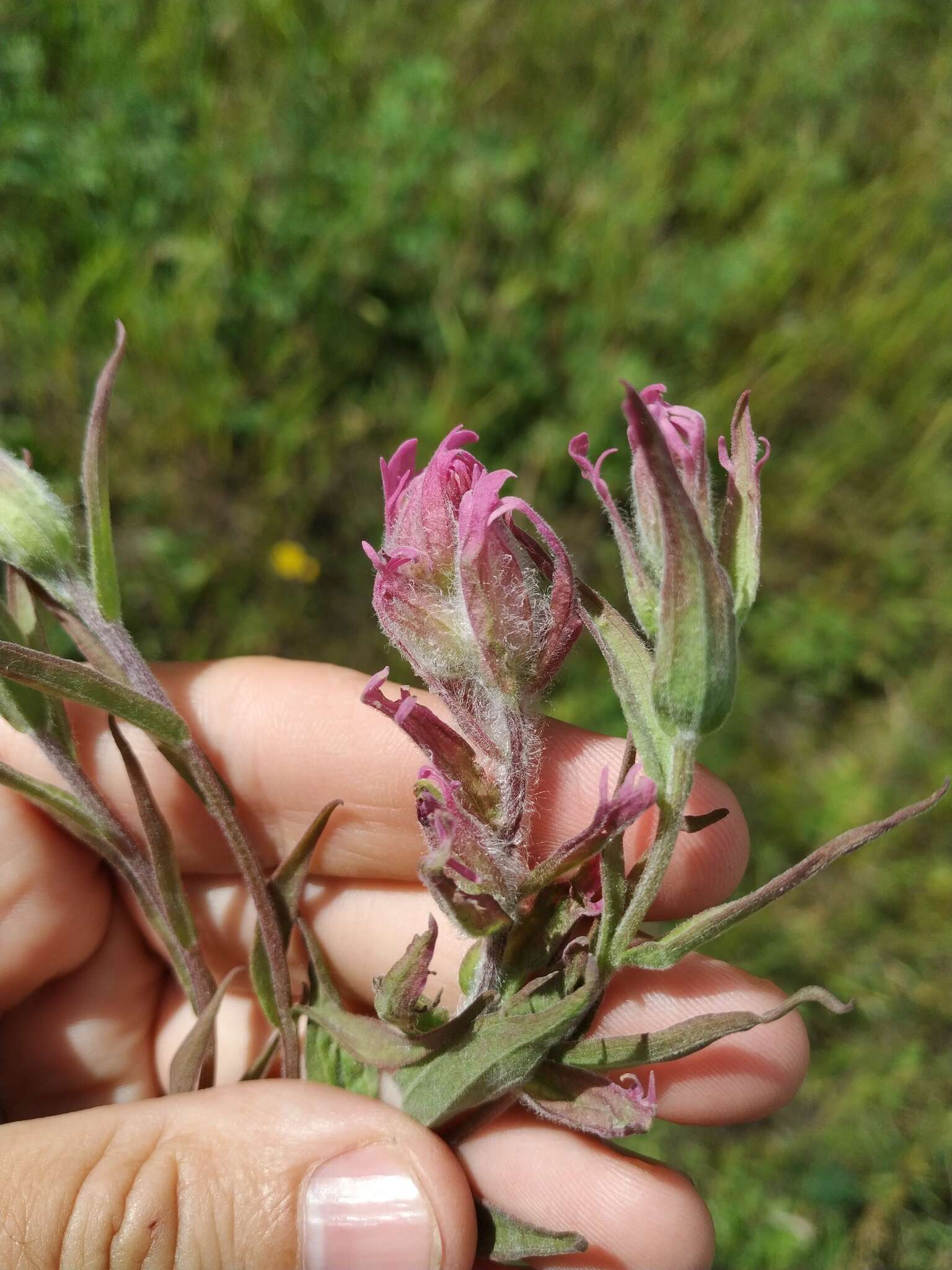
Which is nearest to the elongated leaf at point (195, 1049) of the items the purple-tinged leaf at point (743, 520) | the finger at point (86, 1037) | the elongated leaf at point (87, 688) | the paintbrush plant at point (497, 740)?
the paintbrush plant at point (497, 740)

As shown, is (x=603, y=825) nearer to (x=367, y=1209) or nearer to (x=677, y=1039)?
(x=677, y=1039)

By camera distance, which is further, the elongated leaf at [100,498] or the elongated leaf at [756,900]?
the elongated leaf at [100,498]

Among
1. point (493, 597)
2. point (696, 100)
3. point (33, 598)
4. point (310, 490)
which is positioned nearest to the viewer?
point (493, 597)

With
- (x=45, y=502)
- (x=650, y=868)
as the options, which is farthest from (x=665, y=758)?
(x=45, y=502)

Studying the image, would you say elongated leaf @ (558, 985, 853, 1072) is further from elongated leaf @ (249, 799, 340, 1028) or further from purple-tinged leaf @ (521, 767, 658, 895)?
elongated leaf @ (249, 799, 340, 1028)

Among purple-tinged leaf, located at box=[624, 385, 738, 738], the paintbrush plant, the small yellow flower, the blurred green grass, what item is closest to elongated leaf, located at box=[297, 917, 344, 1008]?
the paintbrush plant

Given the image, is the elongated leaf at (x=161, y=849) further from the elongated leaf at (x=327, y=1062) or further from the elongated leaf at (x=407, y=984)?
the elongated leaf at (x=407, y=984)

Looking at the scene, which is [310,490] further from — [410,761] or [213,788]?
[213,788]
